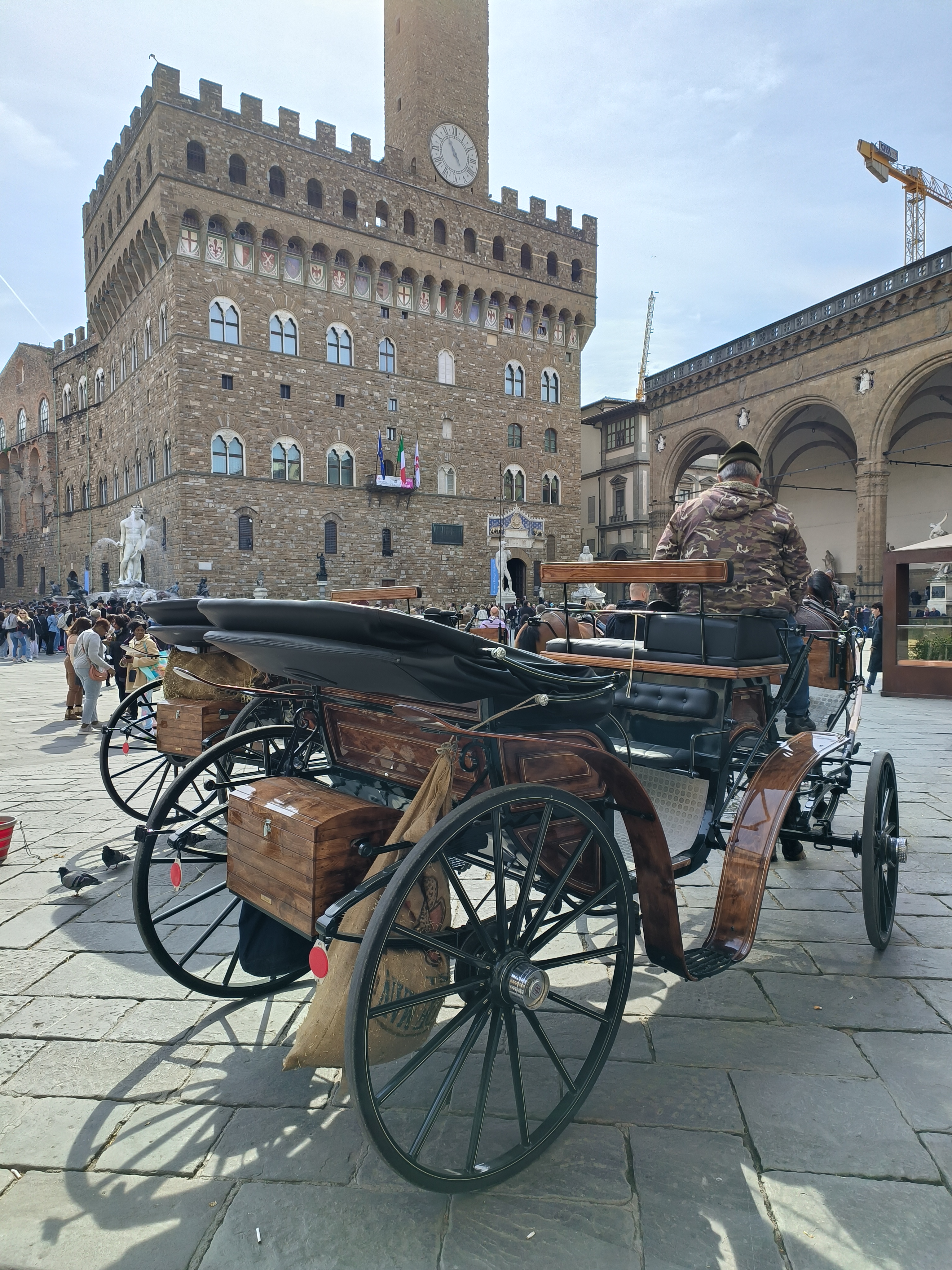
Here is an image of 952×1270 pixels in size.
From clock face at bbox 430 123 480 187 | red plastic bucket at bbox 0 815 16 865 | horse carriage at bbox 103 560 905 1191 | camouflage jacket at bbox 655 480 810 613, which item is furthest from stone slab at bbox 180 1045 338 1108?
clock face at bbox 430 123 480 187

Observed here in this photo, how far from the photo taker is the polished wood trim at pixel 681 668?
2734 mm

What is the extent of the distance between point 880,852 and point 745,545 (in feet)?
4.57

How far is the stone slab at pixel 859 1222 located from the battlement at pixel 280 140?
105 feet

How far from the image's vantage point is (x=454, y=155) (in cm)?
3167

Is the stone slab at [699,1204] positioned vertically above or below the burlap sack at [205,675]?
below


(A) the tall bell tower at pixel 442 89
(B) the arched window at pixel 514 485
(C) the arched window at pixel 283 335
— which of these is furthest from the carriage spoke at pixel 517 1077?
(A) the tall bell tower at pixel 442 89

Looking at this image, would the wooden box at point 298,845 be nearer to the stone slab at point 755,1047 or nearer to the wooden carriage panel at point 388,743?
the wooden carriage panel at point 388,743

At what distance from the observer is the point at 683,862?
2.56 meters

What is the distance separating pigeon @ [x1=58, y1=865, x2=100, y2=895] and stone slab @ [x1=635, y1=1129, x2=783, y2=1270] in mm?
2770

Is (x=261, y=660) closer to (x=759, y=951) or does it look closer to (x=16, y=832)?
(x=759, y=951)

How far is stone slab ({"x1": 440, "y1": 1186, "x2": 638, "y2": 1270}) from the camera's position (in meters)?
1.55

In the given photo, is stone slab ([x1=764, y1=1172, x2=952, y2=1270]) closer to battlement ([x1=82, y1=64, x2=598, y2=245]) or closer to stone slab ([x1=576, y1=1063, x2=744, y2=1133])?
stone slab ([x1=576, y1=1063, x2=744, y2=1133])

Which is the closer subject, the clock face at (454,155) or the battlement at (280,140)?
the battlement at (280,140)

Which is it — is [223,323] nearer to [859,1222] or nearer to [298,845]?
[298,845]
